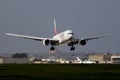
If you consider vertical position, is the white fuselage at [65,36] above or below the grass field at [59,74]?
above

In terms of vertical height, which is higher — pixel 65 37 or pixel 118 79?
pixel 65 37

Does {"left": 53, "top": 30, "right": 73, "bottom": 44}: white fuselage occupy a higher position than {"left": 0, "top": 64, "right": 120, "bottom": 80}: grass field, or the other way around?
{"left": 53, "top": 30, "right": 73, "bottom": 44}: white fuselage

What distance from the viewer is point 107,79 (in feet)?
167

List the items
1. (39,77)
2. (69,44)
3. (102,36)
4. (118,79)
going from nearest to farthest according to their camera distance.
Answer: (118,79)
(39,77)
(69,44)
(102,36)

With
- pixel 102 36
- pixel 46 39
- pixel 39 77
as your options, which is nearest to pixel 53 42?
pixel 46 39

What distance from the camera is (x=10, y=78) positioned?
5166 centimetres

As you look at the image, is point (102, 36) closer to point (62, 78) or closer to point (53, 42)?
point (53, 42)

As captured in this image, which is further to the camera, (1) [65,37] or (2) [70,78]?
(1) [65,37]

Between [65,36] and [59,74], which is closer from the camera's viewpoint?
[59,74]

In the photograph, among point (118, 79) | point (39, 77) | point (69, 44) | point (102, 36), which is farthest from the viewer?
point (102, 36)

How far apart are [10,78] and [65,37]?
61.1 metres

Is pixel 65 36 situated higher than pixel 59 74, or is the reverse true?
pixel 65 36

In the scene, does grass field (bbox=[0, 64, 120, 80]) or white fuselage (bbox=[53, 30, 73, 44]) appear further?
white fuselage (bbox=[53, 30, 73, 44])

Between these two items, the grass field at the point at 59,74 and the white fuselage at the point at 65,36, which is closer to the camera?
the grass field at the point at 59,74
